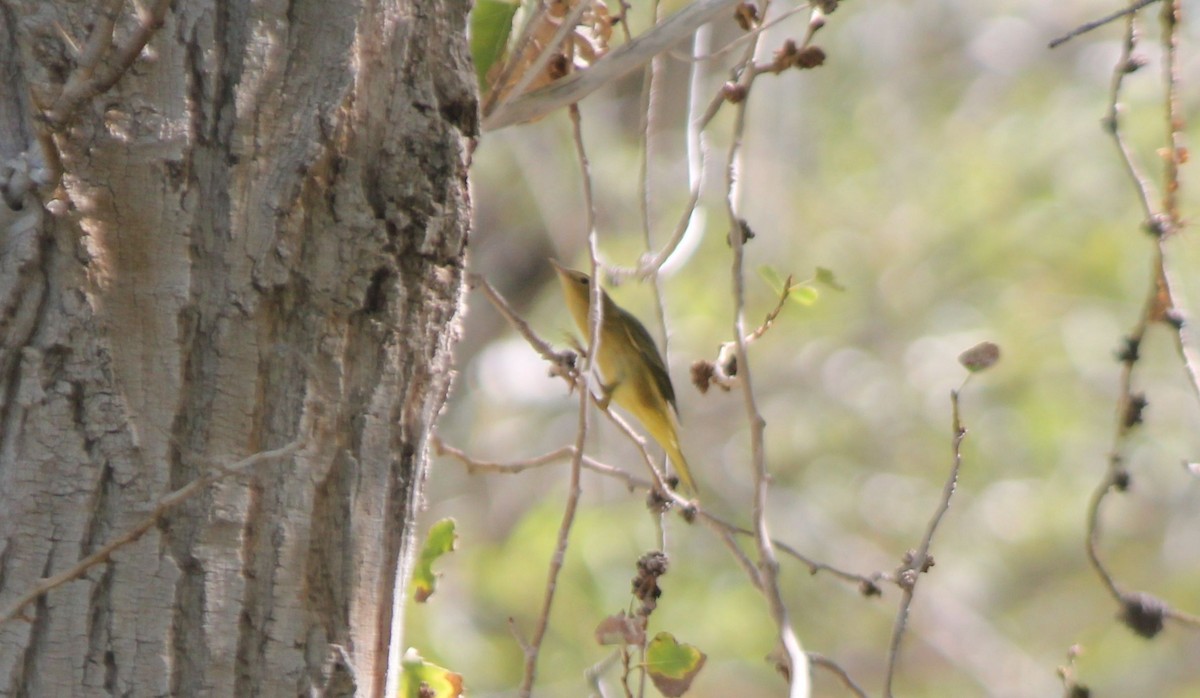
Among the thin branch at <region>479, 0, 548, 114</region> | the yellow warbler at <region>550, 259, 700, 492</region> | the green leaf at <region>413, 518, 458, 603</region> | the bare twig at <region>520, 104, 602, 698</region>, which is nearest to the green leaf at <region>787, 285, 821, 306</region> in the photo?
the bare twig at <region>520, 104, 602, 698</region>

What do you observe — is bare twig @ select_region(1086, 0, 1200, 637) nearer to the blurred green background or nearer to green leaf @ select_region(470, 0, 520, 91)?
green leaf @ select_region(470, 0, 520, 91)

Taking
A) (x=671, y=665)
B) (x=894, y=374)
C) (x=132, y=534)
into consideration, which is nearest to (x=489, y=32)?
(x=671, y=665)

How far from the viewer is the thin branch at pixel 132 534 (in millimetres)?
1283

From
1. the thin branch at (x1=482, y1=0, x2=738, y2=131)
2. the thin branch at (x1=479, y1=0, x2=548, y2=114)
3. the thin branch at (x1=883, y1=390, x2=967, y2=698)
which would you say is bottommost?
the thin branch at (x1=883, y1=390, x2=967, y2=698)

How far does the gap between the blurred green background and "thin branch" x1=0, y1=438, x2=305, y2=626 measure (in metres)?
7.07

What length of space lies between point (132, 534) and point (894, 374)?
9.46 m

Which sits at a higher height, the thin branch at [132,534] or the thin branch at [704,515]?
the thin branch at [704,515]

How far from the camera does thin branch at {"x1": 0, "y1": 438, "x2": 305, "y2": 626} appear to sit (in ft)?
4.21

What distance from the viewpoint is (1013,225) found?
10344 millimetres

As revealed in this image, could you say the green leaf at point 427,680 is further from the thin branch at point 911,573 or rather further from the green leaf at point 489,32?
the green leaf at point 489,32

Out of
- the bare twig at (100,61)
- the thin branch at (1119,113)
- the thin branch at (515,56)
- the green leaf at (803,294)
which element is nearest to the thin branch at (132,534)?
the bare twig at (100,61)

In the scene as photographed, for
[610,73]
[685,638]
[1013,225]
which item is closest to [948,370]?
[1013,225]

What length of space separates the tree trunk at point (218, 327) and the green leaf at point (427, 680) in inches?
21.5

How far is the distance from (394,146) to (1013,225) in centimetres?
959
